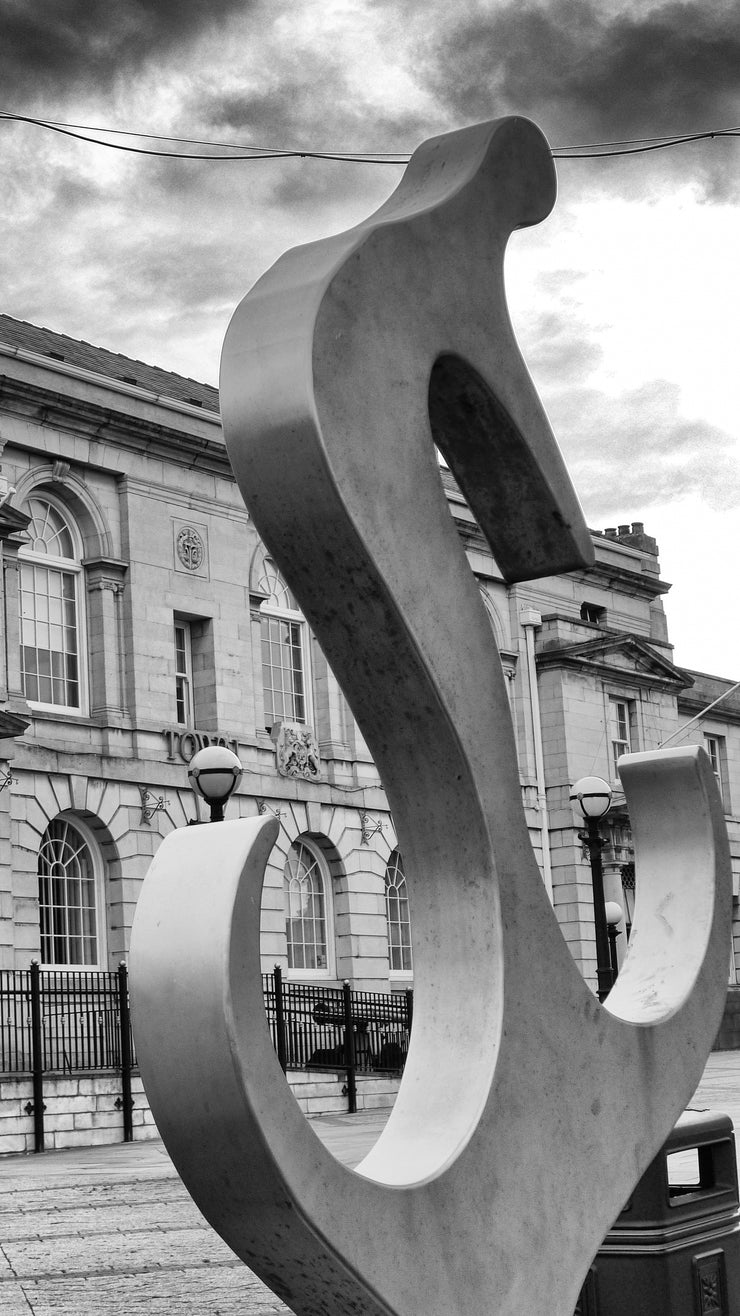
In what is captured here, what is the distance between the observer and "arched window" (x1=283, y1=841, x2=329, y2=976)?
99.7ft

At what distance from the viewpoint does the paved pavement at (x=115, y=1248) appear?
25.2 ft

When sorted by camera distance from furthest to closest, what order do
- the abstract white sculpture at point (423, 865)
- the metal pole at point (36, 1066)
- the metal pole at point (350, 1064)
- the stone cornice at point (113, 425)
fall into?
1. the stone cornice at point (113, 425)
2. the metal pole at point (350, 1064)
3. the metal pole at point (36, 1066)
4. the abstract white sculpture at point (423, 865)

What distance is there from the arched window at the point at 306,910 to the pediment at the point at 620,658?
9614mm

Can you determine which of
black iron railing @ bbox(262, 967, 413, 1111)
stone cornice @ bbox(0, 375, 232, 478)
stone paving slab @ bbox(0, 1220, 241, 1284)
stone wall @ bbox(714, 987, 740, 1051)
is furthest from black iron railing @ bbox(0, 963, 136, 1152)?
stone wall @ bbox(714, 987, 740, 1051)

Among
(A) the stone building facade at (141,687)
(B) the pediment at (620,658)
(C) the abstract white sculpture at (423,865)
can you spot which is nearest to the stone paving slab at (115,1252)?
(C) the abstract white sculpture at (423,865)

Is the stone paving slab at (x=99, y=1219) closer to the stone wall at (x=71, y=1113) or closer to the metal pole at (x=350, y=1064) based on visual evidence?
the stone wall at (x=71, y=1113)

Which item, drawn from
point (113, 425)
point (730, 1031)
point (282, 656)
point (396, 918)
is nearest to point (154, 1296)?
point (113, 425)

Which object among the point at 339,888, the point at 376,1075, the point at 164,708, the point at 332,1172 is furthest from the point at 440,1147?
the point at 339,888

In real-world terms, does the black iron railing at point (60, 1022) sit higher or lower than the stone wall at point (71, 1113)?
higher

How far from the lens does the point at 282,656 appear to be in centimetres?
3183

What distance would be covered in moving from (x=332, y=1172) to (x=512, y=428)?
2.34 m

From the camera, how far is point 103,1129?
67.9ft

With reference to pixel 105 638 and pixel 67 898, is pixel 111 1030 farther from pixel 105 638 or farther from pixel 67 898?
pixel 105 638

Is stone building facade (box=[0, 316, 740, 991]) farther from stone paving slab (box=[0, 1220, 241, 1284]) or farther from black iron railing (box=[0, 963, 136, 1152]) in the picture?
stone paving slab (box=[0, 1220, 241, 1284])
